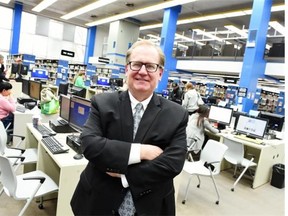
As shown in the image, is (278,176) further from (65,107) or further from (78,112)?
(65,107)

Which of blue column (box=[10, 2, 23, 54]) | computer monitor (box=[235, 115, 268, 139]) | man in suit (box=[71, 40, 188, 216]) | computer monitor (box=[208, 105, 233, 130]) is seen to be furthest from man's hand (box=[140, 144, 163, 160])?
blue column (box=[10, 2, 23, 54])

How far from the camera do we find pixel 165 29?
10398mm

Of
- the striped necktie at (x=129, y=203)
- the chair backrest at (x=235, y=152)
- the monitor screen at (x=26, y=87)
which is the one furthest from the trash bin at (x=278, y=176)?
the monitor screen at (x=26, y=87)

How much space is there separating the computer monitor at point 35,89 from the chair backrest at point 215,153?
320cm

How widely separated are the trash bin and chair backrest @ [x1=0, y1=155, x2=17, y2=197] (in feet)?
12.9

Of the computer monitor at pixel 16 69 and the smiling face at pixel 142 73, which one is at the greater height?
the smiling face at pixel 142 73

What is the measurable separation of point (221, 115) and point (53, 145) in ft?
12.6

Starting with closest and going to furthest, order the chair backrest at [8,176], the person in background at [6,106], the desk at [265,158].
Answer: the chair backrest at [8,176], the person in background at [6,106], the desk at [265,158]

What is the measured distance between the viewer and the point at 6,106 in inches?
157

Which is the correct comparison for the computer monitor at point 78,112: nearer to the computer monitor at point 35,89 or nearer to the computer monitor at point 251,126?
the computer monitor at point 35,89

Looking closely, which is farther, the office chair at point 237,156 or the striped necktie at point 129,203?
the office chair at point 237,156

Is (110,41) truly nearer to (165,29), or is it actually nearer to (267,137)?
(165,29)

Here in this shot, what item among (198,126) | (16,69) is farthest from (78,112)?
(16,69)

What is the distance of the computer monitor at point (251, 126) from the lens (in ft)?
14.6
